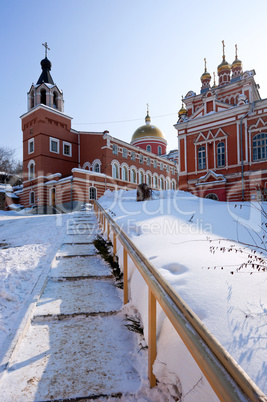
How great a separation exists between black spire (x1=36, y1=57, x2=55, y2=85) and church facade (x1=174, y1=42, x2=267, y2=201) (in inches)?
677

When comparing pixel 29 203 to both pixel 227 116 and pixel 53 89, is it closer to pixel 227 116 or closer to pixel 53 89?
pixel 53 89

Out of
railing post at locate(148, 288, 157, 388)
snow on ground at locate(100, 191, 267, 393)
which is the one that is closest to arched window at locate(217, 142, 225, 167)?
snow on ground at locate(100, 191, 267, 393)

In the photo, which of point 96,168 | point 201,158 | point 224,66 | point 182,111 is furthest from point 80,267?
point 224,66

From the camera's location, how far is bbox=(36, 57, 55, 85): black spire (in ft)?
102

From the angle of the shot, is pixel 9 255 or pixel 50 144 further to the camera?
pixel 50 144

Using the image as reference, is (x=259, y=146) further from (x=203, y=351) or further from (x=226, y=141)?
(x=203, y=351)

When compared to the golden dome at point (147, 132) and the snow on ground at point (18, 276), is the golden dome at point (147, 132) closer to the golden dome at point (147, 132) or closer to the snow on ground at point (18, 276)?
the golden dome at point (147, 132)

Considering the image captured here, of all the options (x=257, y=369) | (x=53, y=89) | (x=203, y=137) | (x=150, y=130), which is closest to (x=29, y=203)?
(x=53, y=89)

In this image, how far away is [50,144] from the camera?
2897 cm

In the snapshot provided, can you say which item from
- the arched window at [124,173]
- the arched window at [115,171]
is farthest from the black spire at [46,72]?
the arched window at [124,173]

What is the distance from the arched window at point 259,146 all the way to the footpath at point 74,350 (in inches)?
817

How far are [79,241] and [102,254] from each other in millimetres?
1634

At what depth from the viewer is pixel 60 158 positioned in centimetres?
3005

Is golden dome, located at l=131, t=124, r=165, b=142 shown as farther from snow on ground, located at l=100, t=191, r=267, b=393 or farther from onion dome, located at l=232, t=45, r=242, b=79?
snow on ground, located at l=100, t=191, r=267, b=393
